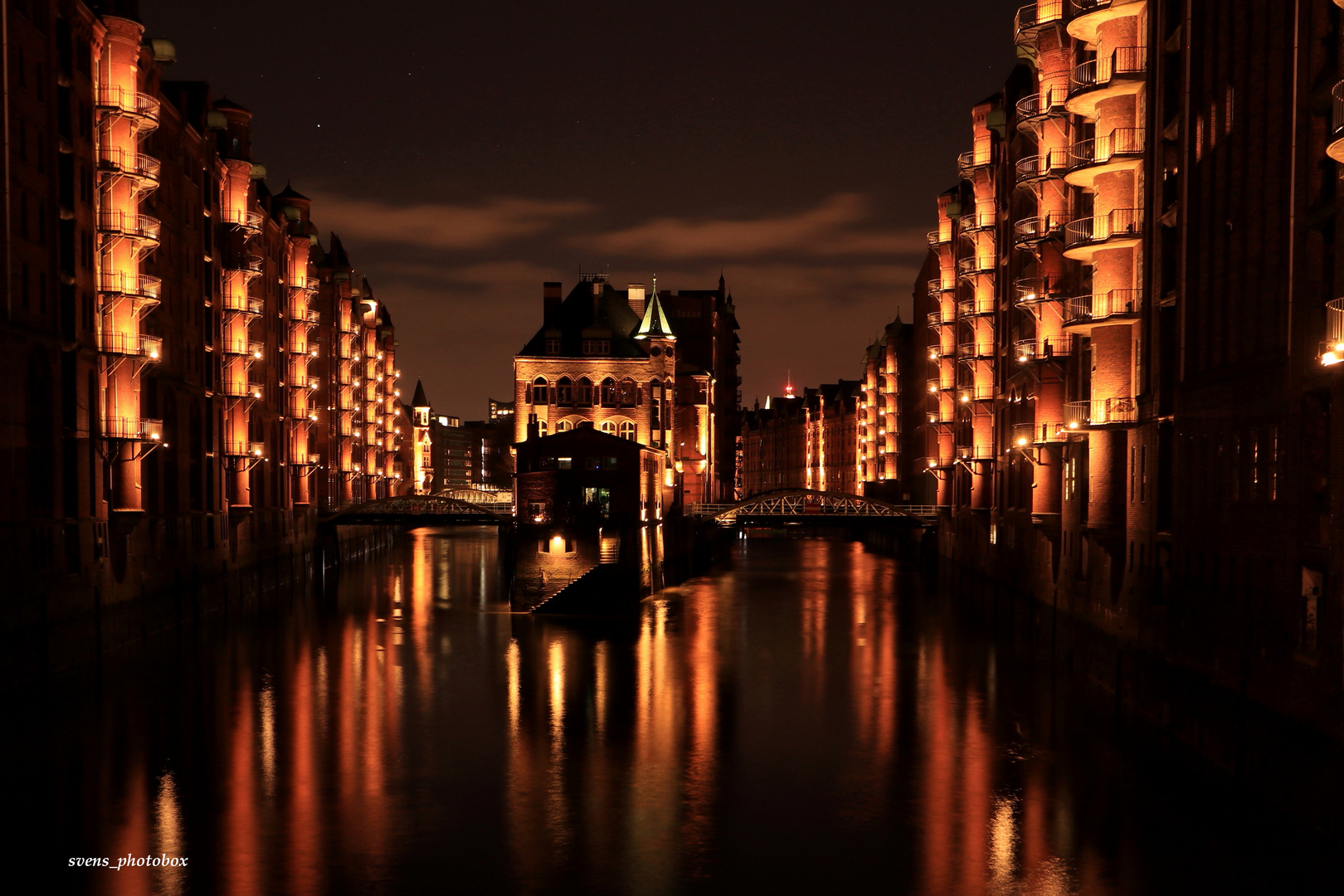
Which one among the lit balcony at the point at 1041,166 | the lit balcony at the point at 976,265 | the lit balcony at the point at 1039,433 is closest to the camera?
the lit balcony at the point at 1041,166

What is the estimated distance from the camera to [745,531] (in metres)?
156

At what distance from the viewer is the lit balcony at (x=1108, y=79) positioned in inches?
1596

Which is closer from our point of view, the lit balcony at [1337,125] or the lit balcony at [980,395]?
the lit balcony at [1337,125]

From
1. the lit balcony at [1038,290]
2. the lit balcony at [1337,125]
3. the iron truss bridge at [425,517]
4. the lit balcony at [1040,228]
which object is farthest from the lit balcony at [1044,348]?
the iron truss bridge at [425,517]

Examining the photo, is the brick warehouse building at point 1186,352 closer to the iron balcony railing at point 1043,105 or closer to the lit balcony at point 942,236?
the iron balcony railing at point 1043,105

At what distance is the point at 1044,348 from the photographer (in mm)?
50750

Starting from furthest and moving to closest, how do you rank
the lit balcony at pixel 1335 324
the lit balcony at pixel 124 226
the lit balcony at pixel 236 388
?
the lit balcony at pixel 236 388
the lit balcony at pixel 124 226
the lit balcony at pixel 1335 324

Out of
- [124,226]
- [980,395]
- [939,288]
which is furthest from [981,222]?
[124,226]

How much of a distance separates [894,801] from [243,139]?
5638 centimetres

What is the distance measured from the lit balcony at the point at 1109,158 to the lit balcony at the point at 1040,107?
4.09 metres

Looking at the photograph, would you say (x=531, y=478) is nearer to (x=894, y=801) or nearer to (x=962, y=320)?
(x=962, y=320)

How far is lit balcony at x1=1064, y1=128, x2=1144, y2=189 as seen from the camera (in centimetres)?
Result: 4094

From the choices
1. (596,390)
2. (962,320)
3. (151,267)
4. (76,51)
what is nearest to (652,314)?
(596,390)

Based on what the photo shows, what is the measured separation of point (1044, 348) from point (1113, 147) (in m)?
10.9
